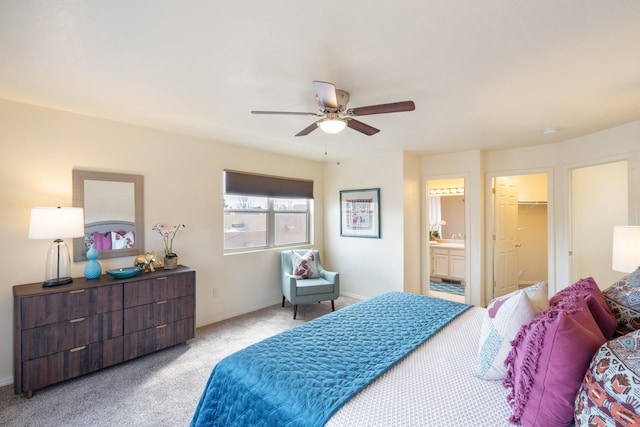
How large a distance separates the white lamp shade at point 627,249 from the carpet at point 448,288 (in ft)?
10.5

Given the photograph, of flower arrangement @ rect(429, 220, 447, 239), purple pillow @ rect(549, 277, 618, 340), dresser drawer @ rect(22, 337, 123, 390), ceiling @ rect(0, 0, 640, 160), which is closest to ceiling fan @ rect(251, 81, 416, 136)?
ceiling @ rect(0, 0, 640, 160)

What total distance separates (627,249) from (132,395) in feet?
13.1

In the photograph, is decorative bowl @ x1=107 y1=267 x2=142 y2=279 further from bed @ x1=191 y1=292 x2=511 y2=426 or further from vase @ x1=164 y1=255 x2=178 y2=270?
bed @ x1=191 y1=292 x2=511 y2=426

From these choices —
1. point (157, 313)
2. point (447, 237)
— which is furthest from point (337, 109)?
point (447, 237)

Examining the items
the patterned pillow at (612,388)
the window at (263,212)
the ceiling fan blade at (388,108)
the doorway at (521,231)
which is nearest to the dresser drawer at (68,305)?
the window at (263,212)

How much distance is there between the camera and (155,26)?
154cm

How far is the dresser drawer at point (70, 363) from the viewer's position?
2281 millimetres

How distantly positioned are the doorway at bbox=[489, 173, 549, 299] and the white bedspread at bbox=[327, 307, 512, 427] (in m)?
3.60

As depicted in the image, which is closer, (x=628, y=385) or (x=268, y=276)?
(x=628, y=385)

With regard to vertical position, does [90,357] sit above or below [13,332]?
below

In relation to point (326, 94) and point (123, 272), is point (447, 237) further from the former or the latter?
point (123, 272)

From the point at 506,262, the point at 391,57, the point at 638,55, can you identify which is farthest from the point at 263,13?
the point at 506,262

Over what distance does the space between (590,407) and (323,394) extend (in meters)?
0.93

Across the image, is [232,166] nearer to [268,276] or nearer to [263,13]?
[268,276]
